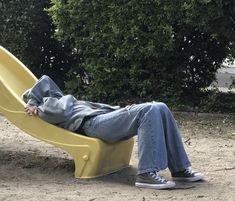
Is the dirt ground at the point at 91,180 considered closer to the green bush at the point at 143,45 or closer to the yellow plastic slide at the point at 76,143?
the yellow plastic slide at the point at 76,143

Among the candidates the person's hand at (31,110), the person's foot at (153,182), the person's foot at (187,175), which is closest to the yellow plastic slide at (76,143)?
the person's hand at (31,110)

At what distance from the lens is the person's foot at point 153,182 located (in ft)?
16.0

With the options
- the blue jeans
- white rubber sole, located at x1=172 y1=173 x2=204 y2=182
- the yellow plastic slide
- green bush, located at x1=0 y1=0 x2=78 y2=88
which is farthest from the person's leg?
green bush, located at x1=0 y1=0 x2=78 y2=88

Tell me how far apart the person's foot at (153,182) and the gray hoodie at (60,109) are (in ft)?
2.41

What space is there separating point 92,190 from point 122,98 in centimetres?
443

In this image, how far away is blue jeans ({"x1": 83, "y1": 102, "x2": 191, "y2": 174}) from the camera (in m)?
4.89

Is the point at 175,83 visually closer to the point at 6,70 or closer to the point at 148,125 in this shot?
the point at 6,70

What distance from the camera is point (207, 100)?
8.96m

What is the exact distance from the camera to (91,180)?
515 cm

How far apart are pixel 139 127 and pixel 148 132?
100 mm

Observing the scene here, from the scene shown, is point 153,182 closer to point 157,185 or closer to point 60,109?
point 157,185

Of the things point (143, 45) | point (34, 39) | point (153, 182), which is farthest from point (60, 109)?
point (34, 39)

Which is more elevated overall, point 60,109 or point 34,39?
point 34,39

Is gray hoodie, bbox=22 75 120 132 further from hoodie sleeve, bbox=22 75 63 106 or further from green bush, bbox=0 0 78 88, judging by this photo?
green bush, bbox=0 0 78 88
